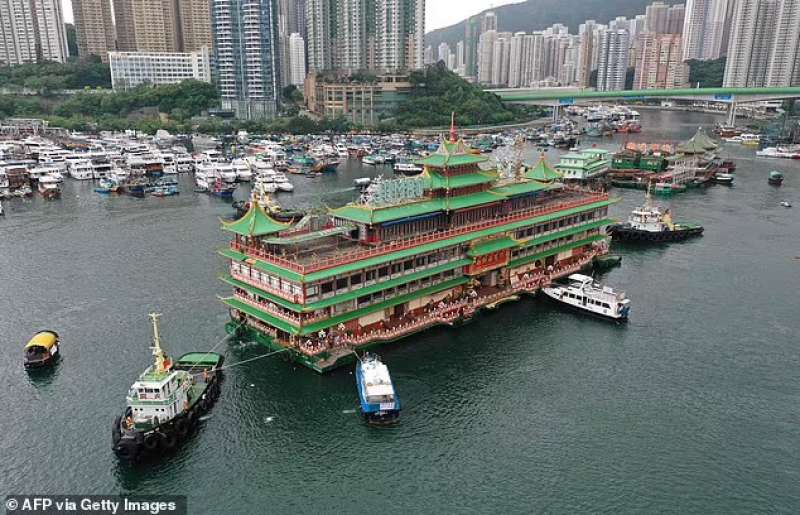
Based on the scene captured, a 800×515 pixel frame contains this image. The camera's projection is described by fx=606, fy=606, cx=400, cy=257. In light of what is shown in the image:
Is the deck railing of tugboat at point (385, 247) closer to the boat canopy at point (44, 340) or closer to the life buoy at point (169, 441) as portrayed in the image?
the life buoy at point (169, 441)

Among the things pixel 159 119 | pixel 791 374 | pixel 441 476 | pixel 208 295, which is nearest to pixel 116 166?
pixel 159 119

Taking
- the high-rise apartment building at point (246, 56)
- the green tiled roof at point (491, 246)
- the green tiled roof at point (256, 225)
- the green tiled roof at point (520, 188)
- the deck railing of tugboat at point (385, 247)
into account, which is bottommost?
the green tiled roof at point (491, 246)

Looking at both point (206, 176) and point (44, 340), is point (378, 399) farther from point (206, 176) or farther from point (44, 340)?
point (206, 176)

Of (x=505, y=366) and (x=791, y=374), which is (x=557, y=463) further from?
(x=791, y=374)

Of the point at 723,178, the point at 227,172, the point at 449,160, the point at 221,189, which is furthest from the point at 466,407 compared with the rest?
the point at 723,178

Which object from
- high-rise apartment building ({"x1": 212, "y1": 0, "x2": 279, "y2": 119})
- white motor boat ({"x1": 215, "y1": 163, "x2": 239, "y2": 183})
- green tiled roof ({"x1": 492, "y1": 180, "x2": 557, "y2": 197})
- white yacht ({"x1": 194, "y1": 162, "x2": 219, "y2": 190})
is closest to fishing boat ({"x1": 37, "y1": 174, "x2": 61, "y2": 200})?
white yacht ({"x1": 194, "y1": 162, "x2": 219, "y2": 190})

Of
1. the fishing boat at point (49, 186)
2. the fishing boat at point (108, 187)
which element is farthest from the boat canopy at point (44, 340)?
the fishing boat at point (108, 187)

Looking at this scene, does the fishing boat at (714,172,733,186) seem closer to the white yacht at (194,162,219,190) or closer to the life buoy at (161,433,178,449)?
the white yacht at (194,162,219,190)
